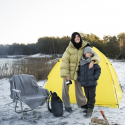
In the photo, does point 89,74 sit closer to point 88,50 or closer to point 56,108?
point 88,50

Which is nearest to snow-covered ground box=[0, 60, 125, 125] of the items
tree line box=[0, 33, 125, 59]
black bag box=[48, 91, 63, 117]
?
black bag box=[48, 91, 63, 117]

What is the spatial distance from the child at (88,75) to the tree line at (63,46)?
73cm

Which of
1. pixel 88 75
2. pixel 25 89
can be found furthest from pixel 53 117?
pixel 88 75

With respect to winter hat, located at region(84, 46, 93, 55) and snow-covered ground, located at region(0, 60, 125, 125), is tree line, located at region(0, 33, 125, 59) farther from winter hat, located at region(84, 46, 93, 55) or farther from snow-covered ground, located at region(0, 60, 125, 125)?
snow-covered ground, located at region(0, 60, 125, 125)

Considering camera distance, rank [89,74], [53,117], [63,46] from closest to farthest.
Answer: [89,74] → [53,117] → [63,46]

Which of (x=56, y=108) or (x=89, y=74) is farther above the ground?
(x=89, y=74)

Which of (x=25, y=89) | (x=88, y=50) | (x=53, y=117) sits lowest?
(x=53, y=117)

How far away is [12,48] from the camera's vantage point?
64625 mm

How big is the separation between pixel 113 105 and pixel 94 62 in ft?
4.29

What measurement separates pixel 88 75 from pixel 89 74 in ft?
0.09

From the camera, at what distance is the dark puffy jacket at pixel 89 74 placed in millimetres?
2486

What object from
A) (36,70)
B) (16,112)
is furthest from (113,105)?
(36,70)

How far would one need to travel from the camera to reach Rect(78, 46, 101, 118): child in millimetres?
2492

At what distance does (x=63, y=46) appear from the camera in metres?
33.7
